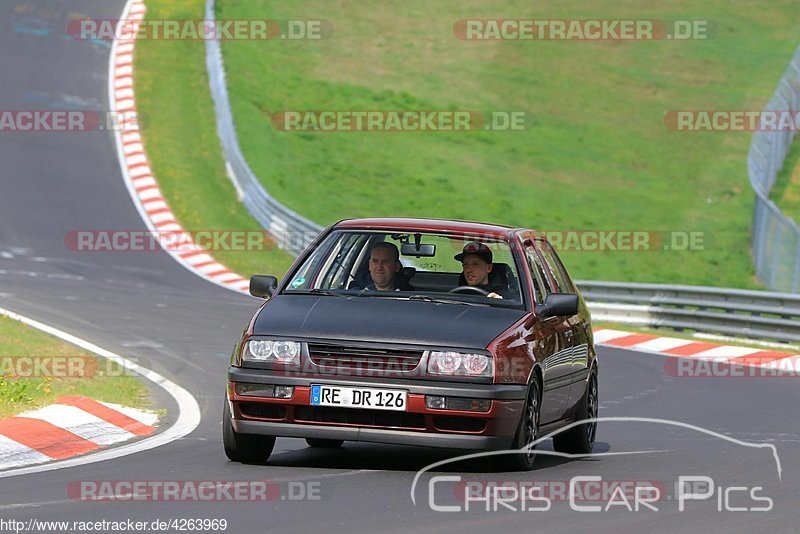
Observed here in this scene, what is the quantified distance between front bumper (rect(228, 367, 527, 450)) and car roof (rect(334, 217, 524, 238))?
4.98 feet

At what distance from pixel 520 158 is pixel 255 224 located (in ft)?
39.4

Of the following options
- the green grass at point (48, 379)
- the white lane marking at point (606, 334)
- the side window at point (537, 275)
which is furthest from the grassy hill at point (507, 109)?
the side window at point (537, 275)

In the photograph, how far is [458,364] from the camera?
30.9 ft

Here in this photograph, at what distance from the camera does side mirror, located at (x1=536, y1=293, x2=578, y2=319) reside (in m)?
10.3

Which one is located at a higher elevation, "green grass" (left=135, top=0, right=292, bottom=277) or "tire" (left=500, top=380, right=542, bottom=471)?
"green grass" (left=135, top=0, right=292, bottom=277)

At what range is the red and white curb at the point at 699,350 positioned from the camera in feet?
64.9

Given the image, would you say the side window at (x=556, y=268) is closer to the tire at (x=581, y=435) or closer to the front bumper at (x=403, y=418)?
the tire at (x=581, y=435)

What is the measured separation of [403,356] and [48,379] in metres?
4.83

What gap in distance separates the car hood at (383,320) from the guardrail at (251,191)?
16390mm

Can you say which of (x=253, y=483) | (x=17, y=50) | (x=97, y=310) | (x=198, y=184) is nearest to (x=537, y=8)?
(x=17, y=50)
